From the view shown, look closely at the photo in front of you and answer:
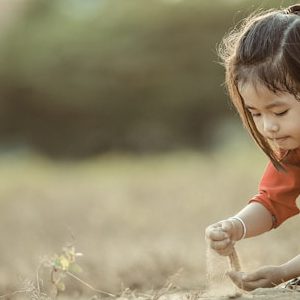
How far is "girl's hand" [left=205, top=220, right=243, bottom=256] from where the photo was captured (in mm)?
2813

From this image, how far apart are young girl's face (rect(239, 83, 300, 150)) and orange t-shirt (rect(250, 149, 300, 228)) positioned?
31 centimetres

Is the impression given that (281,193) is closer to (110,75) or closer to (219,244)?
(219,244)

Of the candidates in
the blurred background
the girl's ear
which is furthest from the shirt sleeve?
the blurred background

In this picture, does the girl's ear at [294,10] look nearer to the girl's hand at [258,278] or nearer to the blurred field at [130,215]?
the girl's hand at [258,278]

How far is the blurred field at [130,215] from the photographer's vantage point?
15.4 feet

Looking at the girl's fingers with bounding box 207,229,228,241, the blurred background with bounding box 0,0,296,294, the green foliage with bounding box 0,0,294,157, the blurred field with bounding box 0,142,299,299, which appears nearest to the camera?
the girl's fingers with bounding box 207,229,228,241

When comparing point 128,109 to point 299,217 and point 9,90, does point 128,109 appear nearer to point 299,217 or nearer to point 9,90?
point 9,90

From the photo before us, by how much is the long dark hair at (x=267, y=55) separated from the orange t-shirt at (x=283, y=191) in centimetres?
16

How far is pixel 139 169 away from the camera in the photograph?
11148 mm

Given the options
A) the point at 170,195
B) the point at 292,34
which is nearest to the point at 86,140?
the point at 170,195

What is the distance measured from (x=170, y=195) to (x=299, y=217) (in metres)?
2.20

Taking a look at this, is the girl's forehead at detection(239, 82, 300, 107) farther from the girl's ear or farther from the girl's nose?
the girl's ear

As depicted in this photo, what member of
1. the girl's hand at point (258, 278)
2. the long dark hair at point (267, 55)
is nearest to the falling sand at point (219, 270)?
the girl's hand at point (258, 278)

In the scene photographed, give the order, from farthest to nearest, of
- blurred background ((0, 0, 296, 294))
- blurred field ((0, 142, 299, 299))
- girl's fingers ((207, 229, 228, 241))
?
blurred background ((0, 0, 296, 294)), blurred field ((0, 142, 299, 299)), girl's fingers ((207, 229, 228, 241))
